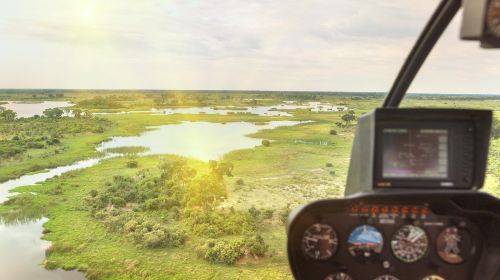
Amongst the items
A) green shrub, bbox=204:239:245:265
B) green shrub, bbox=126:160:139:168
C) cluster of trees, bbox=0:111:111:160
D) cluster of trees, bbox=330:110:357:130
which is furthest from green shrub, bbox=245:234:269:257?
cluster of trees, bbox=0:111:111:160

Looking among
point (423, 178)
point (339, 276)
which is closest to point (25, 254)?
point (339, 276)

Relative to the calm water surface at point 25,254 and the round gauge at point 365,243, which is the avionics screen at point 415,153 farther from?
the calm water surface at point 25,254

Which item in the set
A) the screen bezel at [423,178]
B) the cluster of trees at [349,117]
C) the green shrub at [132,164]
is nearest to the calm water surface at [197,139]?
the green shrub at [132,164]

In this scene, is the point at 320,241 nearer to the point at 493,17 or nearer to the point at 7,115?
the point at 493,17

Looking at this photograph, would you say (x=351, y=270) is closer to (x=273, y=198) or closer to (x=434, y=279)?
(x=434, y=279)

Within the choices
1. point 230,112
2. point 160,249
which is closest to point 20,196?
point 160,249

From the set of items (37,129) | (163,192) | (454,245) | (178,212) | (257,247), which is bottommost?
(257,247)
